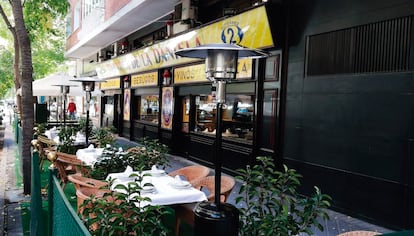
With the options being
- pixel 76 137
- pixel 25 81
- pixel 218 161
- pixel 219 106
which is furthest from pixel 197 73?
pixel 218 161

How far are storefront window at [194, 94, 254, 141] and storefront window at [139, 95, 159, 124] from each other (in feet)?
11.9

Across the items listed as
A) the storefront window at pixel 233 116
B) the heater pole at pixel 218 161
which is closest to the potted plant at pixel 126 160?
the heater pole at pixel 218 161

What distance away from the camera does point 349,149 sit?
20.2 feet

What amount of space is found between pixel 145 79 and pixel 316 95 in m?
9.10

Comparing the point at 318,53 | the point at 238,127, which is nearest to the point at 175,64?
the point at 238,127

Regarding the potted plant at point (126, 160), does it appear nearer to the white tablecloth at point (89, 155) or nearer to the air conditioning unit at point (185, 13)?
the white tablecloth at point (89, 155)

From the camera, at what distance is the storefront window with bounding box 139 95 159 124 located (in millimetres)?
14342

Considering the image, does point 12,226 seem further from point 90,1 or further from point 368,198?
point 90,1

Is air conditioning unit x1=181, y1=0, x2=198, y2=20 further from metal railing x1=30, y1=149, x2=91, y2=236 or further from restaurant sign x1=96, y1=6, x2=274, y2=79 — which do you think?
metal railing x1=30, y1=149, x2=91, y2=236

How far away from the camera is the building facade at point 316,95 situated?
216 inches

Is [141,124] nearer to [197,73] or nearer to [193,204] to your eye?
[197,73]

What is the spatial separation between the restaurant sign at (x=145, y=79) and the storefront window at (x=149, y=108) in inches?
22.9

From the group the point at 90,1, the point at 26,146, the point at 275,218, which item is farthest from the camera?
the point at 90,1

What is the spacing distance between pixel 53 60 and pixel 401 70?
31.1 meters
